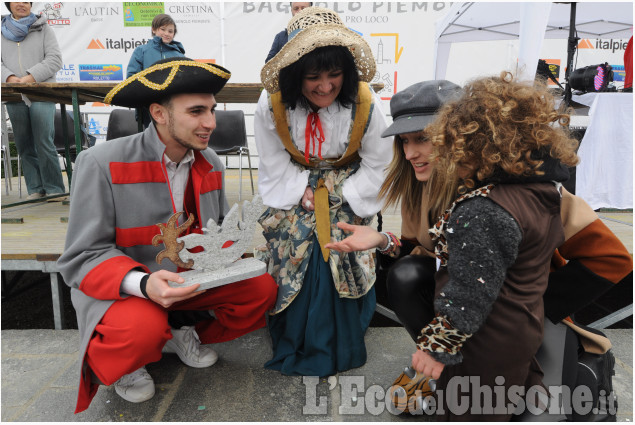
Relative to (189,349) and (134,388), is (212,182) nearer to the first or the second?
(189,349)

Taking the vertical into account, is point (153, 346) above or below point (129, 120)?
below

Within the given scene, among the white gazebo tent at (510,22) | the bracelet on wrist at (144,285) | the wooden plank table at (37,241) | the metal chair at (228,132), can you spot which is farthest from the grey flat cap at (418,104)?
the white gazebo tent at (510,22)

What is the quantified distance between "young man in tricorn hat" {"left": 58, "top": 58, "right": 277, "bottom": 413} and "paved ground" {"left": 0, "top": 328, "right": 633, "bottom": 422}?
0.37ft

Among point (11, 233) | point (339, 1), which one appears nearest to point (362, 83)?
point (11, 233)

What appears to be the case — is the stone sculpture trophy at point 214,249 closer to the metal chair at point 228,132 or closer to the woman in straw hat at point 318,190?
the woman in straw hat at point 318,190

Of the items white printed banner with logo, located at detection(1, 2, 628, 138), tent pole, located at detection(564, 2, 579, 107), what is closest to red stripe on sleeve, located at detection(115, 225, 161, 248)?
tent pole, located at detection(564, 2, 579, 107)

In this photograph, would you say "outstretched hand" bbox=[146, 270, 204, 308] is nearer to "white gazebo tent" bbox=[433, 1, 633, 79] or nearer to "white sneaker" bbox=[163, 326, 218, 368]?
"white sneaker" bbox=[163, 326, 218, 368]

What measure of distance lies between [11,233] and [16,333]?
0.94 meters

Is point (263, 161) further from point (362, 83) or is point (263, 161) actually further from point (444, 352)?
point (444, 352)

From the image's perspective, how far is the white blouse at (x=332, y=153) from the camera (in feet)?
6.17

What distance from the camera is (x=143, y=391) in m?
1.61

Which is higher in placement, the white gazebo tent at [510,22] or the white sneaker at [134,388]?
the white gazebo tent at [510,22]

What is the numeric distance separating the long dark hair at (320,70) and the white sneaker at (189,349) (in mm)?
1133

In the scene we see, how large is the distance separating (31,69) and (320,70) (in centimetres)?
357
